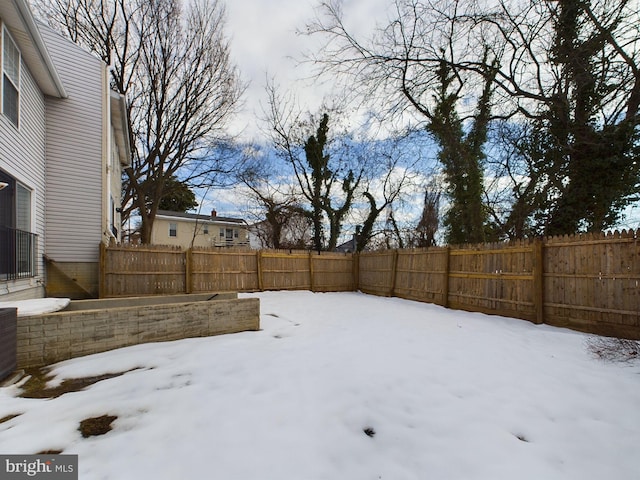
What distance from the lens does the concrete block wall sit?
10.7 feet

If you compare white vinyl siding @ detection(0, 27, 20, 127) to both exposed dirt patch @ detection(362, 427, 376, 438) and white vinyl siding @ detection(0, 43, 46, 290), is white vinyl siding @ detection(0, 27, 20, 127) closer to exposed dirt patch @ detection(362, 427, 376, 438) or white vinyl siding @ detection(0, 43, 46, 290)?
white vinyl siding @ detection(0, 43, 46, 290)

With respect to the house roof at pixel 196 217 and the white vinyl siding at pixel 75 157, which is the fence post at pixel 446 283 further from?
the house roof at pixel 196 217

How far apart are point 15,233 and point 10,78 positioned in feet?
8.17

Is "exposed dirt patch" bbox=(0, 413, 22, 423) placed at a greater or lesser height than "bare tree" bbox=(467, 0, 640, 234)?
lesser

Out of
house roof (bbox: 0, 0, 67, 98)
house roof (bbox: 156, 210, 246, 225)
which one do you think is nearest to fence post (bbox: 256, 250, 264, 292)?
house roof (bbox: 0, 0, 67, 98)

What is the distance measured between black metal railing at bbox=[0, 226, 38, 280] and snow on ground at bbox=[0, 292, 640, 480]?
2.78 meters

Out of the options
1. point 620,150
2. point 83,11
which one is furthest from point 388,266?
point 83,11

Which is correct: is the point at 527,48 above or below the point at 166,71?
below

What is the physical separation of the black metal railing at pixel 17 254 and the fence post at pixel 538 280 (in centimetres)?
885

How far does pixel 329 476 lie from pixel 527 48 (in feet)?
32.5

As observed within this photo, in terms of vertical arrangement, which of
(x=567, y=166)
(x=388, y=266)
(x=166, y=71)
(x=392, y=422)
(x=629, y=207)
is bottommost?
(x=392, y=422)

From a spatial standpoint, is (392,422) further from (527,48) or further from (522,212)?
(522,212)

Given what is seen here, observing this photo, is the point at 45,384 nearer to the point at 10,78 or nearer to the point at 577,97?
the point at 10,78

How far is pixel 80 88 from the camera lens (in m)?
7.52
